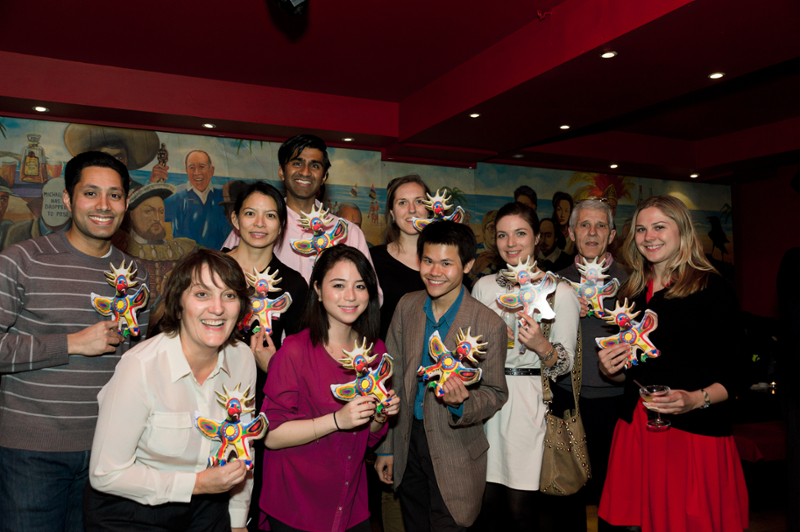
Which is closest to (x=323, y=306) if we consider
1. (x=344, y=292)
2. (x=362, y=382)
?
(x=344, y=292)

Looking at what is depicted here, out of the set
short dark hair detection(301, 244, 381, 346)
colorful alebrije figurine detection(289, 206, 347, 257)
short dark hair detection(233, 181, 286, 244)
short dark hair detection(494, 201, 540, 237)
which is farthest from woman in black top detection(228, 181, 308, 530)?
short dark hair detection(494, 201, 540, 237)

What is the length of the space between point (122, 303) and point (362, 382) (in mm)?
1147

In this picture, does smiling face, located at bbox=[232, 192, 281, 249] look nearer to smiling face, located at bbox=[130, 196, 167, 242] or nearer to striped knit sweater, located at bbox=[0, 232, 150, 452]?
striped knit sweater, located at bbox=[0, 232, 150, 452]

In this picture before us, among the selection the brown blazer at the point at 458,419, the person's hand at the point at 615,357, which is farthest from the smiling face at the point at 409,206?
the person's hand at the point at 615,357

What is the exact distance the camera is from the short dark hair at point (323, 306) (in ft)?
7.73

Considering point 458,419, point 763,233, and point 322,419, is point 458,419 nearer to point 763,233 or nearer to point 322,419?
point 322,419

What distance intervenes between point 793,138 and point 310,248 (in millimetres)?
7622

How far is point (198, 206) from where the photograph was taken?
614 centimetres

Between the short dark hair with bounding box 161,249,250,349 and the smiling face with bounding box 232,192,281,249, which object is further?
the smiling face with bounding box 232,192,281,249

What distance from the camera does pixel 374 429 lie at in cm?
234

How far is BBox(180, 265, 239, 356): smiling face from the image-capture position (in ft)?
6.53

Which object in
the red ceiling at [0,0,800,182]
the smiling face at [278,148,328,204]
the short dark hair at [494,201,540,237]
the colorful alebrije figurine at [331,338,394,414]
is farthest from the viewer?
the red ceiling at [0,0,800,182]

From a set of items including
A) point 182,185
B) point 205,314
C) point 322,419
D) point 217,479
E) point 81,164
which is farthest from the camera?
point 182,185

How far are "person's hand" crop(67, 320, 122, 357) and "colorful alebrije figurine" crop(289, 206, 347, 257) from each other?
3.60 feet
